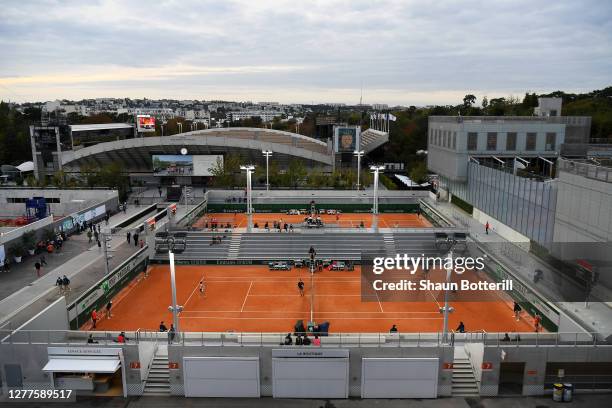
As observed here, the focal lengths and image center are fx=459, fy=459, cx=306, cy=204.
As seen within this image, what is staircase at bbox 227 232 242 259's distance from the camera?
33.1 metres

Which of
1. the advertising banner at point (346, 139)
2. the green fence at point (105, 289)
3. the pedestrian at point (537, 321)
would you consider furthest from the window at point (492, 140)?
the green fence at point (105, 289)

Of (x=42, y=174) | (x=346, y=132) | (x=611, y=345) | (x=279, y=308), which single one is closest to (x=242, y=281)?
(x=279, y=308)

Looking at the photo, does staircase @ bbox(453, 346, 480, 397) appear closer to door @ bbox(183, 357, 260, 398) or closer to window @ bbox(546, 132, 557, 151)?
door @ bbox(183, 357, 260, 398)

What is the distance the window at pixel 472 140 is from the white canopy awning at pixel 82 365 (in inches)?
1286

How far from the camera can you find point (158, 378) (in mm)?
16656

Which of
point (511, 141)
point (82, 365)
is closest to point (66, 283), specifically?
point (82, 365)

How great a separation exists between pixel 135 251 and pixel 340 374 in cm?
2000

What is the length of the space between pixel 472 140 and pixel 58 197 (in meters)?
40.7

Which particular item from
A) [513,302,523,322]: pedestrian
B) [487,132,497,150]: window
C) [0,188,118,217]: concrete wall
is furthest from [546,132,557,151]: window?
[0,188,118,217]: concrete wall

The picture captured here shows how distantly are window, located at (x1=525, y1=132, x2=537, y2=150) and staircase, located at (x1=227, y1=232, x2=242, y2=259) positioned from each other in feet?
81.8

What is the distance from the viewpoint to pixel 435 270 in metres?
18.8

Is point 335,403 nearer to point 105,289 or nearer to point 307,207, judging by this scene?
point 105,289

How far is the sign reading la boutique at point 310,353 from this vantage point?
15.5 m

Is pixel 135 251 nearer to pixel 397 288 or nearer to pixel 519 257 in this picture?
pixel 397 288
